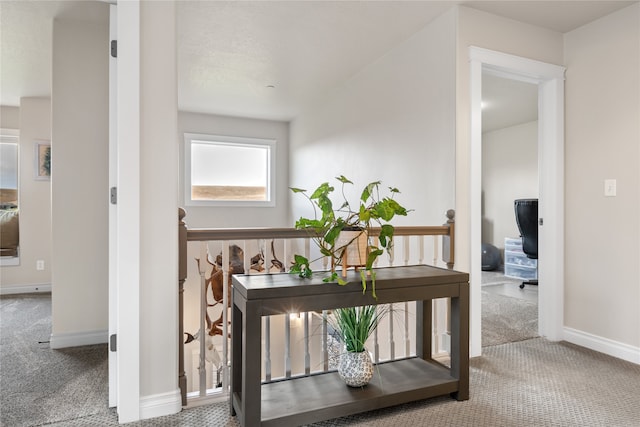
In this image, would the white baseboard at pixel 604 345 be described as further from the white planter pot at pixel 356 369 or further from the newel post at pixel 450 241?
the white planter pot at pixel 356 369

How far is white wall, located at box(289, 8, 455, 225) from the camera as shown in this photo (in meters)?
2.76

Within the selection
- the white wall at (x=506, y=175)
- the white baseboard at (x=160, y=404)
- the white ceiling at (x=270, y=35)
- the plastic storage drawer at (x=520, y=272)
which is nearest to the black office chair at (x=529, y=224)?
the plastic storage drawer at (x=520, y=272)

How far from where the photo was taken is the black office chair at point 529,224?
496 cm

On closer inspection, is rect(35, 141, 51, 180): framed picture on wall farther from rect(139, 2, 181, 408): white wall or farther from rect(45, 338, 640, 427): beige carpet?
rect(45, 338, 640, 427): beige carpet

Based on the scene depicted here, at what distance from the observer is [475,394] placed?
2.12m

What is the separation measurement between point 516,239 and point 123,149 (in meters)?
5.90

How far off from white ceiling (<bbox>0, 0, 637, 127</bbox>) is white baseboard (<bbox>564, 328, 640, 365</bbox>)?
232 centimetres

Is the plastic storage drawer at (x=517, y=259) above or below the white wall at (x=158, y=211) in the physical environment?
below

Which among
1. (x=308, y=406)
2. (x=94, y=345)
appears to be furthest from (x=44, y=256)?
(x=308, y=406)

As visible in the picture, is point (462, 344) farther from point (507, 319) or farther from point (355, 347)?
point (507, 319)

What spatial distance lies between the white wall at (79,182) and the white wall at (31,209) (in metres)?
2.55

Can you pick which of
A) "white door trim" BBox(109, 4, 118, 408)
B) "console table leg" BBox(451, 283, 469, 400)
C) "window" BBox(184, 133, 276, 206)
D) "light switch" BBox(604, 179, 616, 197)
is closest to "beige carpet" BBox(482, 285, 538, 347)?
"console table leg" BBox(451, 283, 469, 400)

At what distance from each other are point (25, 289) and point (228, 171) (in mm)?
3062

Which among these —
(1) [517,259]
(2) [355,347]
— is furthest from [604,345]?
(1) [517,259]
